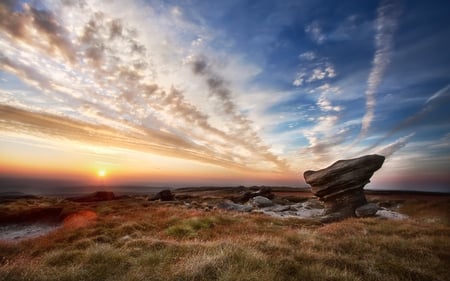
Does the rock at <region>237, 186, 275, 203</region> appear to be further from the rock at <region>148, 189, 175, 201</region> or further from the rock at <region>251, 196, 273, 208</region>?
the rock at <region>148, 189, 175, 201</region>

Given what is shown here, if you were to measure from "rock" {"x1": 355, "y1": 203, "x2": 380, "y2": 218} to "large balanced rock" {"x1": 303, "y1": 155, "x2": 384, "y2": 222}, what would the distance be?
1.54 ft

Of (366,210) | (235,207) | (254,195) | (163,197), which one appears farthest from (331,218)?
(163,197)

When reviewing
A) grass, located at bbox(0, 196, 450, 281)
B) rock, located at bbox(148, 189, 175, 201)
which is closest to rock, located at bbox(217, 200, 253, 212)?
rock, located at bbox(148, 189, 175, 201)

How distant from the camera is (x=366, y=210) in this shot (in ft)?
90.1

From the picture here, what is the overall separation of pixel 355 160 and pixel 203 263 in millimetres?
28010

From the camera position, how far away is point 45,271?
7.37m

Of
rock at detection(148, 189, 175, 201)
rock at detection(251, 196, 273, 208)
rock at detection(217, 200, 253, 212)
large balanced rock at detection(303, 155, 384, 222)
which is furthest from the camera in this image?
rock at detection(148, 189, 175, 201)

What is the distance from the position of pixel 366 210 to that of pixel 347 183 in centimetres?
371

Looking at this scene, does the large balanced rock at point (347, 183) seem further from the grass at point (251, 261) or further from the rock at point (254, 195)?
the rock at point (254, 195)

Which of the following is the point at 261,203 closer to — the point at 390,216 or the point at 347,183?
the point at 347,183

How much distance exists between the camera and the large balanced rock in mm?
27969

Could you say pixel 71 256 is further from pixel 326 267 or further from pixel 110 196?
pixel 110 196

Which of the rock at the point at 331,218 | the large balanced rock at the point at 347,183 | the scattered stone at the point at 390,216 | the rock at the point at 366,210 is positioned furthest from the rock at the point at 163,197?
the scattered stone at the point at 390,216

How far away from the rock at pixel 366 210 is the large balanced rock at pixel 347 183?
468mm
